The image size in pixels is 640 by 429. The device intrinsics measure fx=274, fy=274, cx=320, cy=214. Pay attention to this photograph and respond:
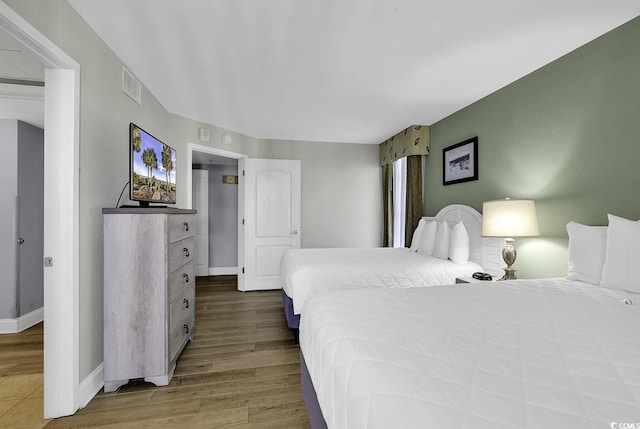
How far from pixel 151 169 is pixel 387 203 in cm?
345

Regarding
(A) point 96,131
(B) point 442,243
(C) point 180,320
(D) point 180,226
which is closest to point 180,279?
(C) point 180,320

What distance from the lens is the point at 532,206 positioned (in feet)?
7.08

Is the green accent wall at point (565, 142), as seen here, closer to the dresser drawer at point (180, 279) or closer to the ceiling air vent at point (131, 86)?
the dresser drawer at point (180, 279)

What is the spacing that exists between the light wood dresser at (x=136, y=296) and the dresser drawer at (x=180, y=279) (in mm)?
76

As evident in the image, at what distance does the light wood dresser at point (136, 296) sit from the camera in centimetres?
185

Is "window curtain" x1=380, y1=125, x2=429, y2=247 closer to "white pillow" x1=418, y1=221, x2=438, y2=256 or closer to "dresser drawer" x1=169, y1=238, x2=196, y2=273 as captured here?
"white pillow" x1=418, y1=221, x2=438, y2=256

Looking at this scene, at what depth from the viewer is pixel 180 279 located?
223cm

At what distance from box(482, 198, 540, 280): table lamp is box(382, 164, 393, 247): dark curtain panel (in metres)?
2.23

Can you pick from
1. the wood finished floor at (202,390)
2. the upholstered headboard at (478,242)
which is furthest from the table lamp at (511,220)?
the wood finished floor at (202,390)

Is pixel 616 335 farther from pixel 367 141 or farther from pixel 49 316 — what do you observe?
pixel 367 141

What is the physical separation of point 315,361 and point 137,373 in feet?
4.87

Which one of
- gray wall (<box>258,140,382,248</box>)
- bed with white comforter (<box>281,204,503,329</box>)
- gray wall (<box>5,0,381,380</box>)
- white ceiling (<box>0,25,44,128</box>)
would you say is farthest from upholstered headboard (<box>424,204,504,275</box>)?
white ceiling (<box>0,25,44,128</box>)

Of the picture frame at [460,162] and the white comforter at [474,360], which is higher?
the picture frame at [460,162]

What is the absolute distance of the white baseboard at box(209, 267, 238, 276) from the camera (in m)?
5.34
